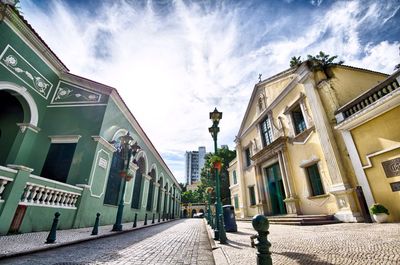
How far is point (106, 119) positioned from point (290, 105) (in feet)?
37.7

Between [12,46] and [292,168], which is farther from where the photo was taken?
[292,168]

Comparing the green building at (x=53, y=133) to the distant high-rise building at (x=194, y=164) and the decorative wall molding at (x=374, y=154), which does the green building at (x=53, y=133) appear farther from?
the distant high-rise building at (x=194, y=164)

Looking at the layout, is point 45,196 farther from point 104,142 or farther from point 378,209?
point 378,209

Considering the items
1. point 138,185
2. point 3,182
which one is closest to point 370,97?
point 3,182

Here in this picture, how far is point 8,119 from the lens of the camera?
30.6 feet

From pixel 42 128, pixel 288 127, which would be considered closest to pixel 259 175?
pixel 288 127

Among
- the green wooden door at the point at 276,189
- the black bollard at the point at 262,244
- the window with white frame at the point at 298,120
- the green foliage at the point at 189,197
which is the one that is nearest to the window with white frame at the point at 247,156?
the green wooden door at the point at 276,189

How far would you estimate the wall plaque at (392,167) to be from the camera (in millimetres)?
6523

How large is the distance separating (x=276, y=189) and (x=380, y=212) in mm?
7108

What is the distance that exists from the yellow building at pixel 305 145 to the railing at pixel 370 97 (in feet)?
2.29

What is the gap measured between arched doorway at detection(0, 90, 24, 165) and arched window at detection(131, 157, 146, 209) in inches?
315

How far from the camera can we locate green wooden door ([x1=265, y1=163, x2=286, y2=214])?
1301cm

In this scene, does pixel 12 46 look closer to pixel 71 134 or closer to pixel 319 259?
pixel 71 134

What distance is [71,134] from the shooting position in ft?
32.1
